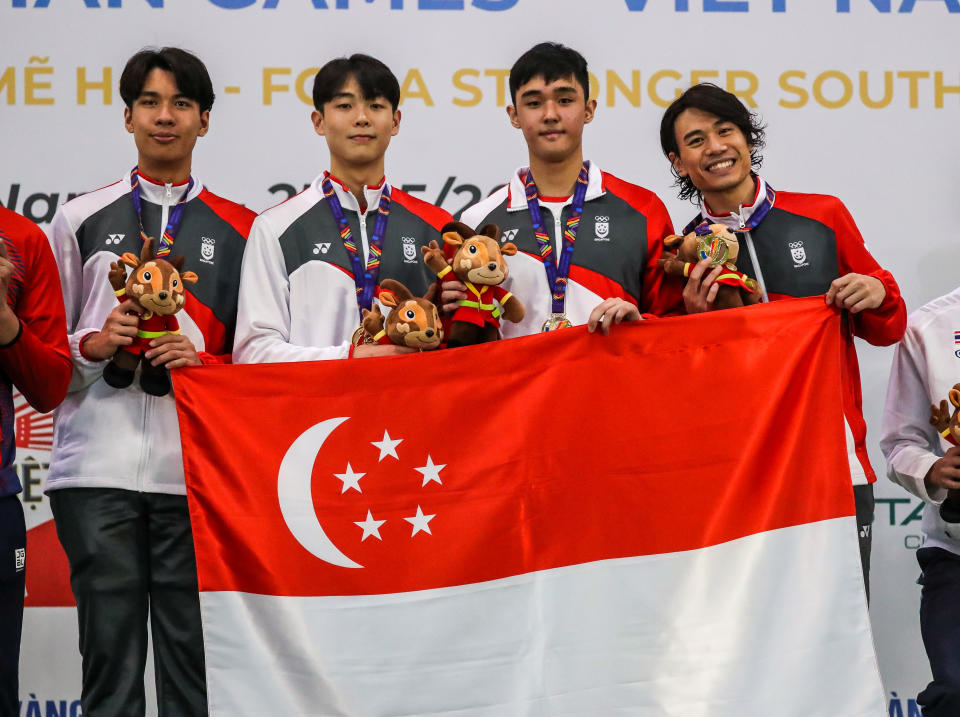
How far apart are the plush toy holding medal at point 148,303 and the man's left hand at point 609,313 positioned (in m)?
1.12

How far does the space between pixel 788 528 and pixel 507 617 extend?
78 cm

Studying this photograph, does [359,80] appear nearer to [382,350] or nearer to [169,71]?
[169,71]

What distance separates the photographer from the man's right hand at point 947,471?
10.7 feet

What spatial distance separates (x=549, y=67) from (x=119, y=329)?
1.54 m

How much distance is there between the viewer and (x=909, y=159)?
4.38 m

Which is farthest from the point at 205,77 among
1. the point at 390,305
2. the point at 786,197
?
the point at 786,197

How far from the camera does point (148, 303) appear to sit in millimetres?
3109

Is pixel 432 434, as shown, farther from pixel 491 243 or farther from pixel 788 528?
pixel 788 528

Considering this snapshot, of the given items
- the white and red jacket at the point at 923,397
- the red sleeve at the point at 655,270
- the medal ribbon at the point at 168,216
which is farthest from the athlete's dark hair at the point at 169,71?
the white and red jacket at the point at 923,397

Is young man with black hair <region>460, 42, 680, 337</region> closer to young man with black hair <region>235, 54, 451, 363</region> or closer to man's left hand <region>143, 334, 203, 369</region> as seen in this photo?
young man with black hair <region>235, 54, 451, 363</region>

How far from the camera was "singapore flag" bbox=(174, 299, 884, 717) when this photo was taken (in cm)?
292

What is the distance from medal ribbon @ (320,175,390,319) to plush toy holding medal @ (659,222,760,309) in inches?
35.2

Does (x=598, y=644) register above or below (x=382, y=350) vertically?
below

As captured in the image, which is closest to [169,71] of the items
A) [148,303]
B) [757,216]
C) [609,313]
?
[148,303]
